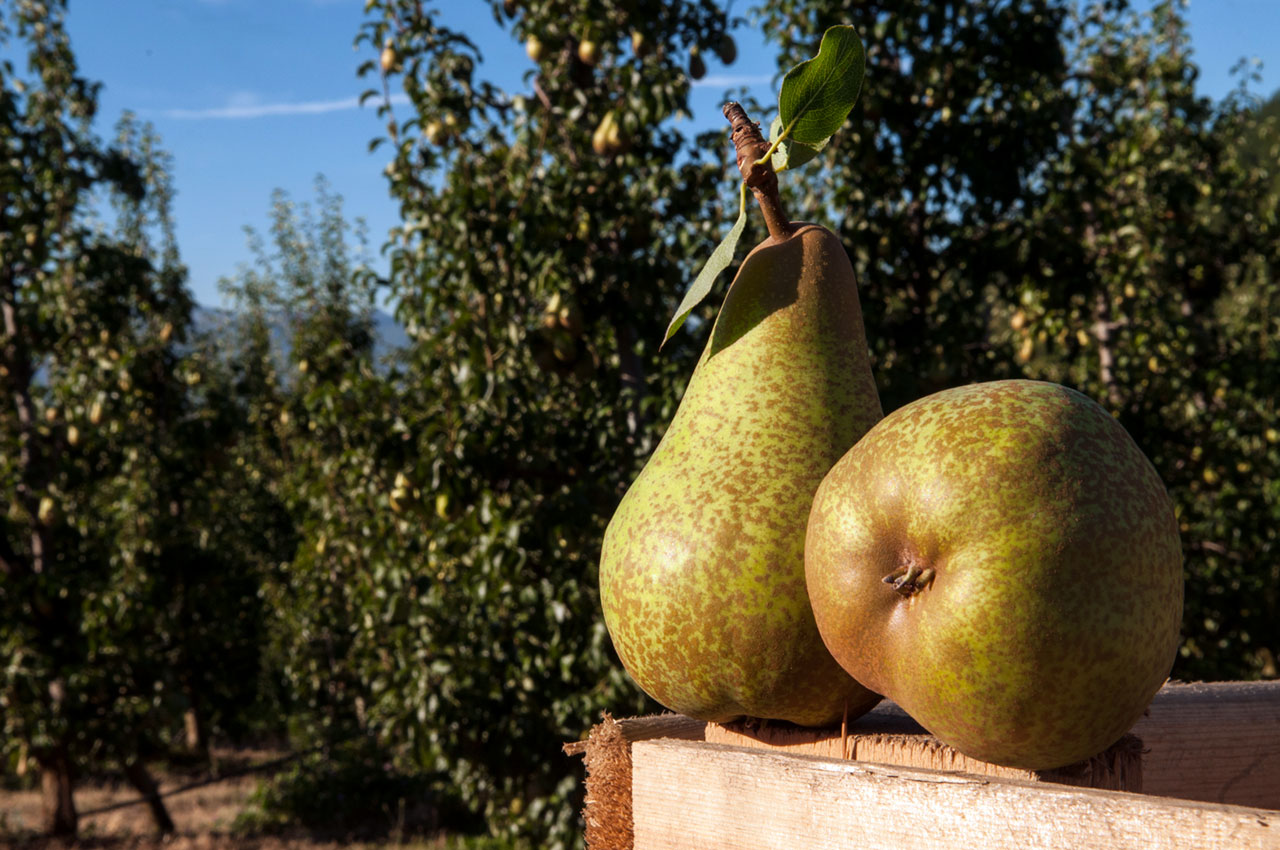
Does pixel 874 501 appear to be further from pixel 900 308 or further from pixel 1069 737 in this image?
pixel 900 308

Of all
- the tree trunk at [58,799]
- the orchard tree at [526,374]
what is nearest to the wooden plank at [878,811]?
the orchard tree at [526,374]

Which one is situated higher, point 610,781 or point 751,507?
point 751,507

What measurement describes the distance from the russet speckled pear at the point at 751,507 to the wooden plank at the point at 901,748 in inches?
1.3

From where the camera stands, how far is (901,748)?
1.04 meters

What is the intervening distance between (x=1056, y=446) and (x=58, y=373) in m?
8.15

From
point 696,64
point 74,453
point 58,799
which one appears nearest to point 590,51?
point 696,64

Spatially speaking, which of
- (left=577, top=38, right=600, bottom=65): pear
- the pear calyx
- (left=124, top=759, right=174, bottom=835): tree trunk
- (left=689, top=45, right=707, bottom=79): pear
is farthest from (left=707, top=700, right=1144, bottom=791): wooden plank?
(left=124, top=759, right=174, bottom=835): tree trunk

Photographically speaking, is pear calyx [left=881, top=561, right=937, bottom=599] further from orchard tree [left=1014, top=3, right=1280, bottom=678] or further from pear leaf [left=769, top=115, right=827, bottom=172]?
orchard tree [left=1014, top=3, right=1280, bottom=678]

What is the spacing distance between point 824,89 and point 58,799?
9.32m

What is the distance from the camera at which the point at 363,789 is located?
9.91 meters

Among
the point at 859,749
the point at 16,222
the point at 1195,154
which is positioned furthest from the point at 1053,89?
the point at 16,222

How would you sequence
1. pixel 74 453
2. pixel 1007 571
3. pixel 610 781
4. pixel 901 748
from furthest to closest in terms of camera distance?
pixel 74 453 < pixel 610 781 < pixel 901 748 < pixel 1007 571

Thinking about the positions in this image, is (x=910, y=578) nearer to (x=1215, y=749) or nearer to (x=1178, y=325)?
(x=1215, y=749)

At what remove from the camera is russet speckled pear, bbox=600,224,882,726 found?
1.05 meters
